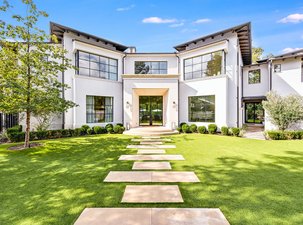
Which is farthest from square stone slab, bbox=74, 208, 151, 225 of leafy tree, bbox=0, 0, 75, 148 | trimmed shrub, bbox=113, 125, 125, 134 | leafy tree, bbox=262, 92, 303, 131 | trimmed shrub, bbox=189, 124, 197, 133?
leafy tree, bbox=262, 92, 303, 131

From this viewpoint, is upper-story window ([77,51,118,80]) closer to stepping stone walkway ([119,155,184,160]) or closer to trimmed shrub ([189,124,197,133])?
trimmed shrub ([189,124,197,133])

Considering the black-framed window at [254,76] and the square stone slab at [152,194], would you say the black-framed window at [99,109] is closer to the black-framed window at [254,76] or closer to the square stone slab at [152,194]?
the square stone slab at [152,194]

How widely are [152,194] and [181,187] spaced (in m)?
0.81

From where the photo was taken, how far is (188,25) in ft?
54.8

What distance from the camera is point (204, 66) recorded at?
591 inches

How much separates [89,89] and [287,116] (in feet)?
49.8

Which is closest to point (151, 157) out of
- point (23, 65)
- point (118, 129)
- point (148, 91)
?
point (118, 129)

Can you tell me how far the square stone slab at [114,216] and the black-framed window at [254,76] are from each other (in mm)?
17561

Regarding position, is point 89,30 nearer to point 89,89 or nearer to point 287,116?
point 89,89

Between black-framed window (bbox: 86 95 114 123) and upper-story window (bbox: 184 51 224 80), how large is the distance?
25.6 ft

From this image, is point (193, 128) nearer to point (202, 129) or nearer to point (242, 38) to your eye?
point (202, 129)

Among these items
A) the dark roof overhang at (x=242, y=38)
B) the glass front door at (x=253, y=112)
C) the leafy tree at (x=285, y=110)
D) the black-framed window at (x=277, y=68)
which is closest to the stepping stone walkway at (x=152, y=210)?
the leafy tree at (x=285, y=110)

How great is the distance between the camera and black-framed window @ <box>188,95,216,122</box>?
570 inches

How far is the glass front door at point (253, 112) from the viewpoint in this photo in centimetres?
2224
